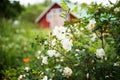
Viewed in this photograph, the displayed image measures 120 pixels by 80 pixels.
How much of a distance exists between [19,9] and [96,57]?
9124 mm

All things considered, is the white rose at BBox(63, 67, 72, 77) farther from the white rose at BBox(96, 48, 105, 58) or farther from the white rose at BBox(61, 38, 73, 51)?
the white rose at BBox(96, 48, 105, 58)

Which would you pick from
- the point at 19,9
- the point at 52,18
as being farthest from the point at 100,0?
the point at 19,9

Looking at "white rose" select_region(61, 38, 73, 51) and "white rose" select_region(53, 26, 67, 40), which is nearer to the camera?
"white rose" select_region(61, 38, 73, 51)

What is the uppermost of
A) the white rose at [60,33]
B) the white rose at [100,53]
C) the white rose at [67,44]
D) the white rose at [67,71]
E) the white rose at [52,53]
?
the white rose at [60,33]

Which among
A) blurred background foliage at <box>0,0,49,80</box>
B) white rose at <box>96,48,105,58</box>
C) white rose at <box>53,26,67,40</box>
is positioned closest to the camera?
white rose at <box>96,48,105,58</box>

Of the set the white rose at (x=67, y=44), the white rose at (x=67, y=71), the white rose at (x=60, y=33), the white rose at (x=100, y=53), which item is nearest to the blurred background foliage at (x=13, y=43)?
the white rose at (x=60, y=33)

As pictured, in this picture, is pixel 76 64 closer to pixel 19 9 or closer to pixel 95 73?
pixel 95 73

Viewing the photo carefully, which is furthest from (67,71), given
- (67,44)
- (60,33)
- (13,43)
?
(13,43)

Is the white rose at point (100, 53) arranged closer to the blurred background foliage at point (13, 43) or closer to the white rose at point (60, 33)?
the white rose at point (60, 33)

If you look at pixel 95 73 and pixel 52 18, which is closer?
pixel 95 73

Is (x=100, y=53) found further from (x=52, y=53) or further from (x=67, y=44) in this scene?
(x=52, y=53)

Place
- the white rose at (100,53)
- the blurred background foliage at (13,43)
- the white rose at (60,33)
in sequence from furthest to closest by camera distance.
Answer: the blurred background foliage at (13,43)
the white rose at (60,33)
the white rose at (100,53)

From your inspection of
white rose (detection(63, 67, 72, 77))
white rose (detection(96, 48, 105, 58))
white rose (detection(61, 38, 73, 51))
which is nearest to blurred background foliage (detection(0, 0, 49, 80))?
white rose (detection(61, 38, 73, 51))

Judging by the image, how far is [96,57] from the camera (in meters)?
2.69
